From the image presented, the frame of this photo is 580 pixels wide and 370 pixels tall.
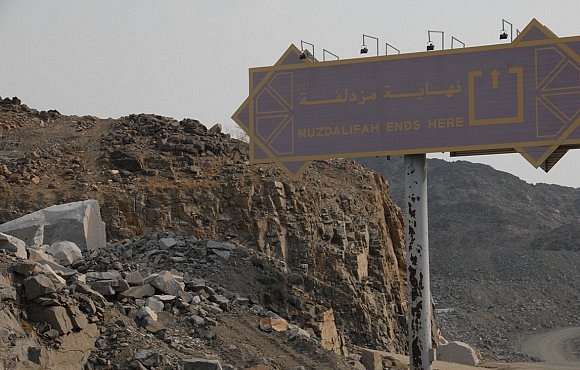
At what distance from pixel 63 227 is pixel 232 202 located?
658 cm

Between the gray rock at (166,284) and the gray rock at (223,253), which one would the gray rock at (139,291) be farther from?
the gray rock at (223,253)

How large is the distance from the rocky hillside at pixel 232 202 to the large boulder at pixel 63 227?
14.1 ft

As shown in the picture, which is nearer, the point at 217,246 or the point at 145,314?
the point at 145,314

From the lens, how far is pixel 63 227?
1775 cm

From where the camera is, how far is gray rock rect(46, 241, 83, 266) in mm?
14422

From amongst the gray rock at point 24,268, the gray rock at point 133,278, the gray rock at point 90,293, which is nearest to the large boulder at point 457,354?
the gray rock at point 133,278

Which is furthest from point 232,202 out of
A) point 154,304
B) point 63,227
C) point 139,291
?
point 154,304

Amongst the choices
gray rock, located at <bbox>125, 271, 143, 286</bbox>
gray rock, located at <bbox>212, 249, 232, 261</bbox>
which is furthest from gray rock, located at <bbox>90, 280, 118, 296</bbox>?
gray rock, located at <bbox>212, 249, 232, 261</bbox>

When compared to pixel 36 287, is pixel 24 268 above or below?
above

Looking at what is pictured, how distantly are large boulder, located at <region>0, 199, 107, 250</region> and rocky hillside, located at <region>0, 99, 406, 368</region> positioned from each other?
Result: 170 inches

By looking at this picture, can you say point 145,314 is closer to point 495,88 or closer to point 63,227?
point 495,88

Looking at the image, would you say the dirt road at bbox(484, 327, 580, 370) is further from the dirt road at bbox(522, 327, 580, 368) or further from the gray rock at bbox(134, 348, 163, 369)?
the gray rock at bbox(134, 348, 163, 369)

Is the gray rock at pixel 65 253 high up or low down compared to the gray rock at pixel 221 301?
up

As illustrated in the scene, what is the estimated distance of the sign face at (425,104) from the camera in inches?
452
